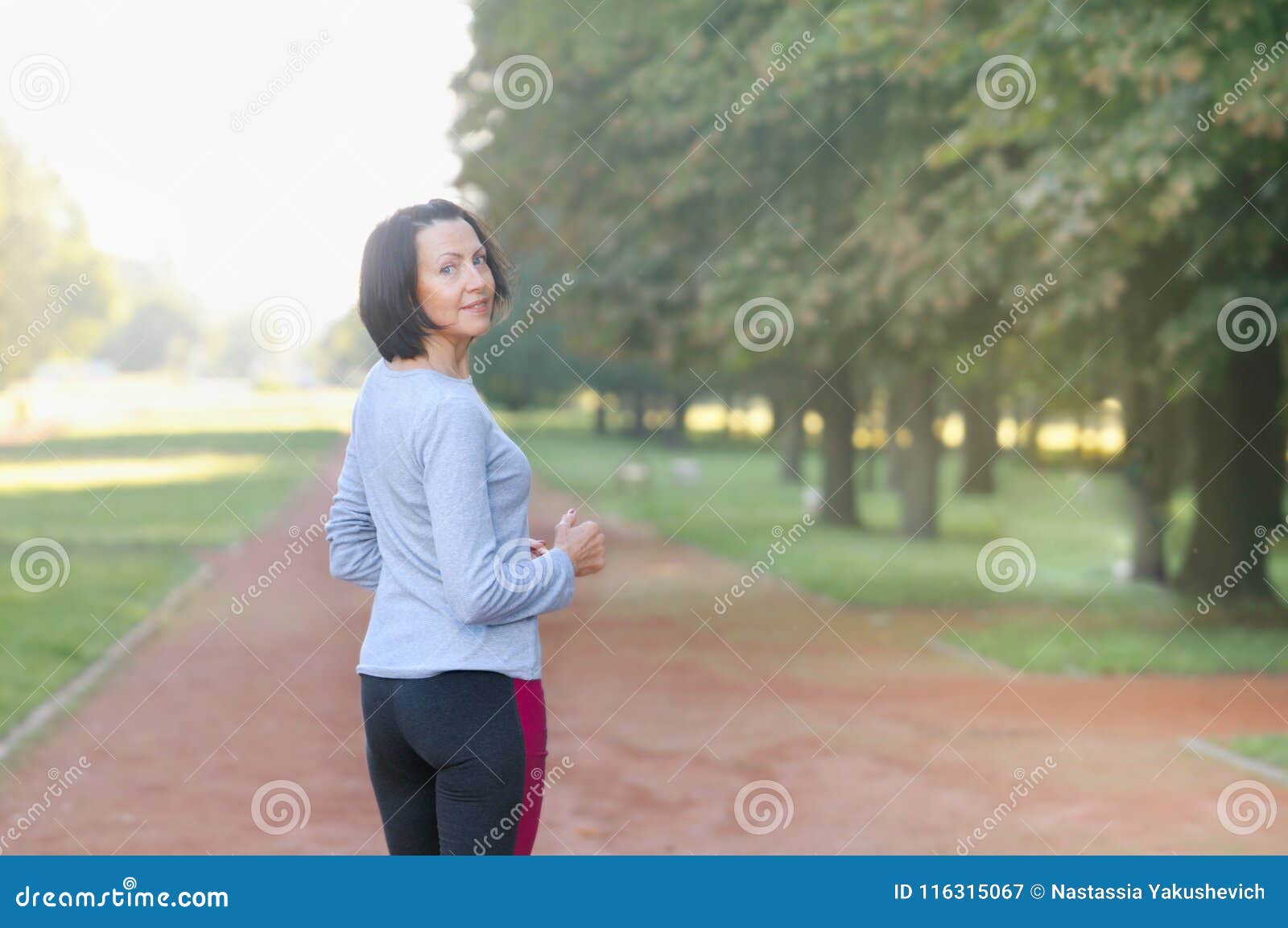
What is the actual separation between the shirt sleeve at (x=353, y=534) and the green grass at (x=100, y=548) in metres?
8.05

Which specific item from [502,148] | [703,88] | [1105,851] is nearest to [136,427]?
[502,148]

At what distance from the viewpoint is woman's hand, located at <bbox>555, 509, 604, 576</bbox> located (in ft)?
9.18

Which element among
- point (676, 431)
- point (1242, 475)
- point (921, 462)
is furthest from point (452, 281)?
point (676, 431)

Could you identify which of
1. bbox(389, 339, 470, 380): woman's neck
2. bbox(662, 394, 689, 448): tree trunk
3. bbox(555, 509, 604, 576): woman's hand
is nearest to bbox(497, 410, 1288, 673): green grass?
bbox(662, 394, 689, 448): tree trunk

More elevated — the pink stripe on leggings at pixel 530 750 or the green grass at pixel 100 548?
the pink stripe on leggings at pixel 530 750

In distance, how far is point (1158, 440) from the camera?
18062mm

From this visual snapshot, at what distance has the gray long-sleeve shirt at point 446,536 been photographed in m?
2.60

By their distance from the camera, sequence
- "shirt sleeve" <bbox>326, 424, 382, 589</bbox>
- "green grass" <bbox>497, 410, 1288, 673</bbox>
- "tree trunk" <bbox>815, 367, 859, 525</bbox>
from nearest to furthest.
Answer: "shirt sleeve" <bbox>326, 424, 382, 589</bbox>
"green grass" <bbox>497, 410, 1288, 673</bbox>
"tree trunk" <bbox>815, 367, 859, 525</bbox>

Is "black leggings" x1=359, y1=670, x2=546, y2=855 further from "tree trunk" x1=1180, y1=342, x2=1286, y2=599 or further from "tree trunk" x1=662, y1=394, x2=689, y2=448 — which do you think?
"tree trunk" x1=662, y1=394, x2=689, y2=448

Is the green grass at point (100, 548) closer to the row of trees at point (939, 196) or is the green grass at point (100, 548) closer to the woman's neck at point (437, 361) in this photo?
the row of trees at point (939, 196)

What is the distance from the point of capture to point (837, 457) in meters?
28.2

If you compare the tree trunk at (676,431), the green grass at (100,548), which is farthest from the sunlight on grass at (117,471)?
the tree trunk at (676,431)

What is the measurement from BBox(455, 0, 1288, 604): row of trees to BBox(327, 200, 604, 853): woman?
8.62m

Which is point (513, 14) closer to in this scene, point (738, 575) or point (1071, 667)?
point (738, 575)
